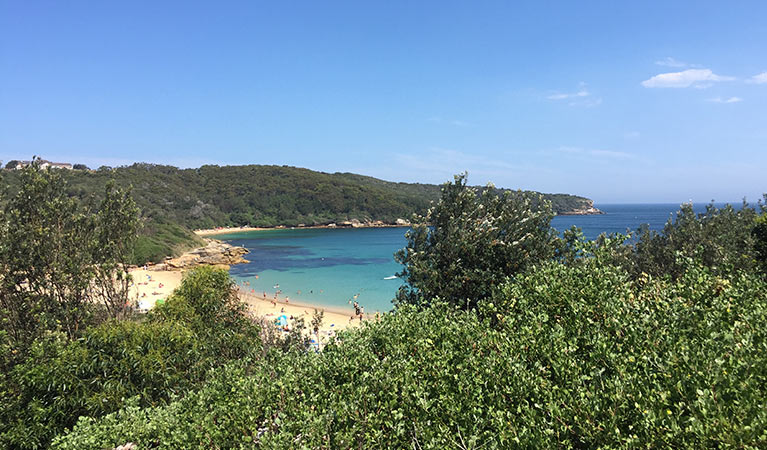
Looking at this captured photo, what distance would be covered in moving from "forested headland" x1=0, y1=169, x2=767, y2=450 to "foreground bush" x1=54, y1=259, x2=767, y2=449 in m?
0.03

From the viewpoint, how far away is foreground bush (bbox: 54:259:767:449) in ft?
13.5

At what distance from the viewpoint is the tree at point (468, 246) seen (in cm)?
1344

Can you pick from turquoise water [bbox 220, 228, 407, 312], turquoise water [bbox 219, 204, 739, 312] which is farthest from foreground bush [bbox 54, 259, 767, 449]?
turquoise water [bbox 220, 228, 407, 312]

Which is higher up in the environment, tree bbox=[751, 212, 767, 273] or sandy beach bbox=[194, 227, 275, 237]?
tree bbox=[751, 212, 767, 273]

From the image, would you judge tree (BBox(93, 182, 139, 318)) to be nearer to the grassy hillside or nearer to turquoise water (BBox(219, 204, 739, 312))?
turquoise water (BBox(219, 204, 739, 312))

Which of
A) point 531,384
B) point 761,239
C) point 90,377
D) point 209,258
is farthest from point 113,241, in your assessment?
point 209,258

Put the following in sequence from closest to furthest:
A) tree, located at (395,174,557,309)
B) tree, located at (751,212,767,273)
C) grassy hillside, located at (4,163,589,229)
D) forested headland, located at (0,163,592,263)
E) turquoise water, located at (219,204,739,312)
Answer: tree, located at (395,174,557,309)
tree, located at (751,212,767,273)
turquoise water, located at (219,204,739,312)
forested headland, located at (0,163,592,263)
grassy hillside, located at (4,163,589,229)

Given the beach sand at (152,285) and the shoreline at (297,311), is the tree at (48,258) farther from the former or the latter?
the beach sand at (152,285)

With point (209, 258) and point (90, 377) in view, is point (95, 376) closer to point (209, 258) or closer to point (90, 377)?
point (90, 377)

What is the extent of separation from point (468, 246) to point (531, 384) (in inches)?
331

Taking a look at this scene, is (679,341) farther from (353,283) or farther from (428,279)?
(353,283)

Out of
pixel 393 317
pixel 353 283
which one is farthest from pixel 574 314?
pixel 353 283

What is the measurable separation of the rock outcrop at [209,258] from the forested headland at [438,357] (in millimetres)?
52914

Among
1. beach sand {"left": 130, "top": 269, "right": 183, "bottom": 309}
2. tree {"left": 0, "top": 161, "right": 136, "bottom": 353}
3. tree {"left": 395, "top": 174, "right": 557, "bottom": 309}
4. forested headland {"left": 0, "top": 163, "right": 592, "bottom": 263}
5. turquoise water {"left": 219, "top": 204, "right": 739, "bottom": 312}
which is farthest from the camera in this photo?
forested headland {"left": 0, "top": 163, "right": 592, "bottom": 263}
